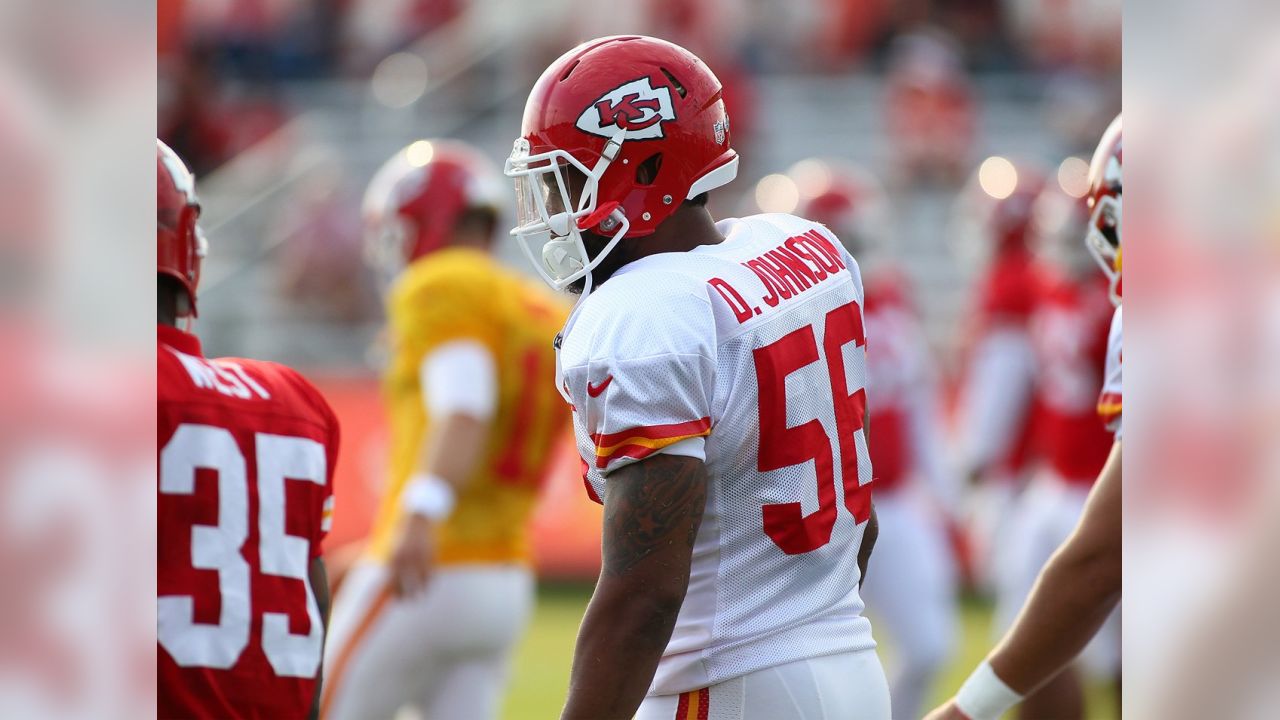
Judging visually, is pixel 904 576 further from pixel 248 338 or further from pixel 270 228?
pixel 270 228

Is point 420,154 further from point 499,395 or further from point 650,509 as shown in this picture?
point 650,509

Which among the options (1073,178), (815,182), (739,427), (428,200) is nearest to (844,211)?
(815,182)

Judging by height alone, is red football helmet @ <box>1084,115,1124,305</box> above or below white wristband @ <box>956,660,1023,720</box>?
above

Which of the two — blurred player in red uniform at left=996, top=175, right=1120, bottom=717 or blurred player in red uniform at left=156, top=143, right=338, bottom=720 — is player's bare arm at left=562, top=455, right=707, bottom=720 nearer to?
blurred player in red uniform at left=156, top=143, right=338, bottom=720

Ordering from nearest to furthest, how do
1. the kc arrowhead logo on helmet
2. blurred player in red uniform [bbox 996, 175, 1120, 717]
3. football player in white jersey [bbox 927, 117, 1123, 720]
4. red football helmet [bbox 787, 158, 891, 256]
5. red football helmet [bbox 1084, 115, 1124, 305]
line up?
the kc arrowhead logo on helmet → football player in white jersey [bbox 927, 117, 1123, 720] → red football helmet [bbox 1084, 115, 1124, 305] → blurred player in red uniform [bbox 996, 175, 1120, 717] → red football helmet [bbox 787, 158, 891, 256]

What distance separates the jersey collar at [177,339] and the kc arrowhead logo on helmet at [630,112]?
78 centimetres

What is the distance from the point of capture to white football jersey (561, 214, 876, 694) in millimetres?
2348

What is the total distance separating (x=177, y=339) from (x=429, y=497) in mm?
1950

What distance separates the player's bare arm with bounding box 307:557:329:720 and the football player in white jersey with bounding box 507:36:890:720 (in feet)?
2.07

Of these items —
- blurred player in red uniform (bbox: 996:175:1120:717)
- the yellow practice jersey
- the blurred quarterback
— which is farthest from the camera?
blurred player in red uniform (bbox: 996:175:1120:717)

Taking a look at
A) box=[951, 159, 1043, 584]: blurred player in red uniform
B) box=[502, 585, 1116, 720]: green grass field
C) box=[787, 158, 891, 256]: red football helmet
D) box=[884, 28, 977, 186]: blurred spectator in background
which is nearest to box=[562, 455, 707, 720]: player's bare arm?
box=[502, 585, 1116, 720]: green grass field

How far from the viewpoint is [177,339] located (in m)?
2.79

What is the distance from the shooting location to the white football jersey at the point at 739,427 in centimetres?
235

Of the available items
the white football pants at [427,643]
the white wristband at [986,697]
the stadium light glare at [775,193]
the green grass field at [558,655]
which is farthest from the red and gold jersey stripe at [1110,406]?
the stadium light glare at [775,193]
